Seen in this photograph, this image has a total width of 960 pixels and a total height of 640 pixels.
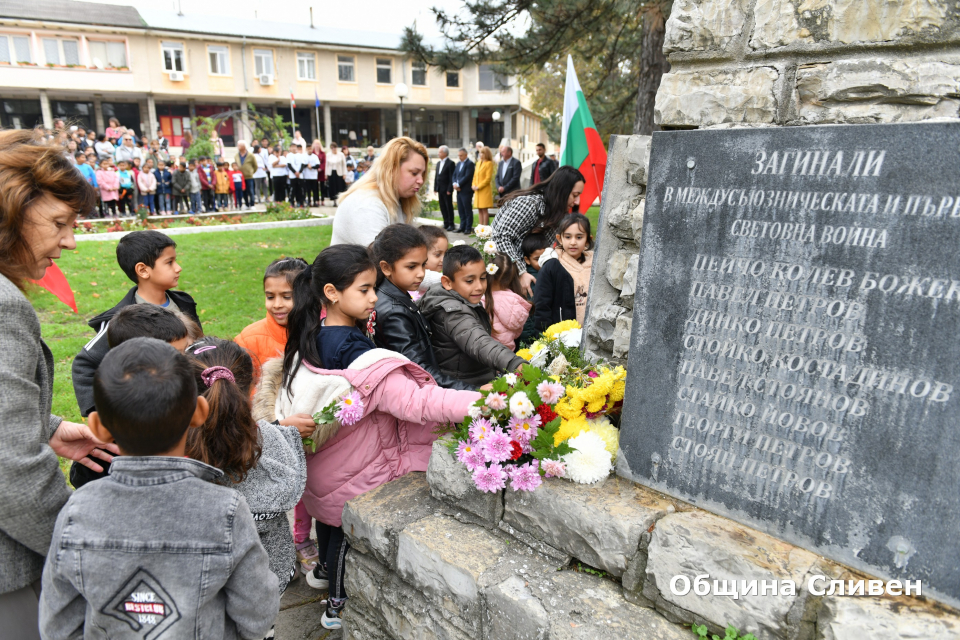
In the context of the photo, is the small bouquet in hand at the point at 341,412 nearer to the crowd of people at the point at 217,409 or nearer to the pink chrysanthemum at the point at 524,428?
the crowd of people at the point at 217,409

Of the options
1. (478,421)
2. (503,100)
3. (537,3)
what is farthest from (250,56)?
(478,421)

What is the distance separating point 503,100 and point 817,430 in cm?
3983

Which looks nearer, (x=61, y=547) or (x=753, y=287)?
(x=61, y=547)

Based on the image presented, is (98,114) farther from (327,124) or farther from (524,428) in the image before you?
(524,428)

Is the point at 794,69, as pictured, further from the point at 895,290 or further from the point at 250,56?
the point at 250,56

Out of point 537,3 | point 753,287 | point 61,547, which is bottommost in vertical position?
point 61,547

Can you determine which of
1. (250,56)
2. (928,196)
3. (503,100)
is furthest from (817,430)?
(503,100)

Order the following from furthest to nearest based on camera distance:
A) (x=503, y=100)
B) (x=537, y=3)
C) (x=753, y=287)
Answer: (x=503, y=100)
(x=537, y=3)
(x=753, y=287)

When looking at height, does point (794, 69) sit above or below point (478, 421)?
above

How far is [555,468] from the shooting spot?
2.06 metres

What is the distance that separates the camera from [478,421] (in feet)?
7.23

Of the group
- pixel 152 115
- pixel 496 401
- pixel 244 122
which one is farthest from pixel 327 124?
pixel 496 401

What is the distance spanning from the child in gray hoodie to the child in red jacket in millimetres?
15688

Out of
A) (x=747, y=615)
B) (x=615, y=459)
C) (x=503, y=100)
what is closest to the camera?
(x=747, y=615)
